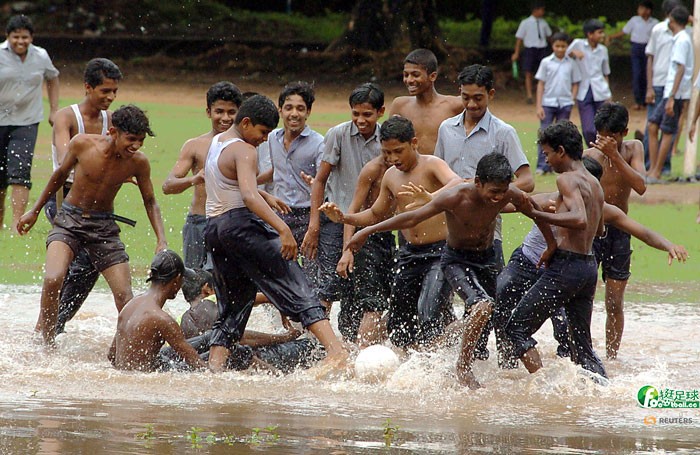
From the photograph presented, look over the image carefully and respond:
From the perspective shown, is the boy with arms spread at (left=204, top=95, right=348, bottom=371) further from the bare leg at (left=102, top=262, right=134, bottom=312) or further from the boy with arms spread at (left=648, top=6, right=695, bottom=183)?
the boy with arms spread at (left=648, top=6, right=695, bottom=183)

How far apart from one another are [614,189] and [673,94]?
Answer: 281 inches

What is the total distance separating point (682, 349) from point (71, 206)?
13.7 feet

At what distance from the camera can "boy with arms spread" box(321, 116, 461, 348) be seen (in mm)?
7406

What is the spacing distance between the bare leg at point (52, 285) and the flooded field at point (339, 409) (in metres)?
0.14

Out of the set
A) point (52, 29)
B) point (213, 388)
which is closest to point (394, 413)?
point (213, 388)

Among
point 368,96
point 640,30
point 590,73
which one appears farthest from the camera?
point 640,30

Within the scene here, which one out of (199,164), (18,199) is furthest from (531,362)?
(18,199)

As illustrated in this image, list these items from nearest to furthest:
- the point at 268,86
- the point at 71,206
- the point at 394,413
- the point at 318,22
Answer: the point at 394,413 < the point at 71,206 < the point at 268,86 < the point at 318,22

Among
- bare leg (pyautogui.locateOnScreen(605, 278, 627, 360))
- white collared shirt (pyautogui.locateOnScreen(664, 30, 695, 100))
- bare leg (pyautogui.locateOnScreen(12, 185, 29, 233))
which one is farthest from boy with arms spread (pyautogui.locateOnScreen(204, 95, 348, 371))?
white collared shirt (pyautogui.locateOnScreen(664, 30, 695, 100))

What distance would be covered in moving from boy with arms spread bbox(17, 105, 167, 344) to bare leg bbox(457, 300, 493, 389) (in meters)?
2.12

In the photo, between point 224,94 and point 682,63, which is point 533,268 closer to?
point 224,94

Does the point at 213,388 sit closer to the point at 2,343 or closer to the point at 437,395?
the point at 437,395

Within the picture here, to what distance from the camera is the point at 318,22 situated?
102 feet

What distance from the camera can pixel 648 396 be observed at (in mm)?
6703
